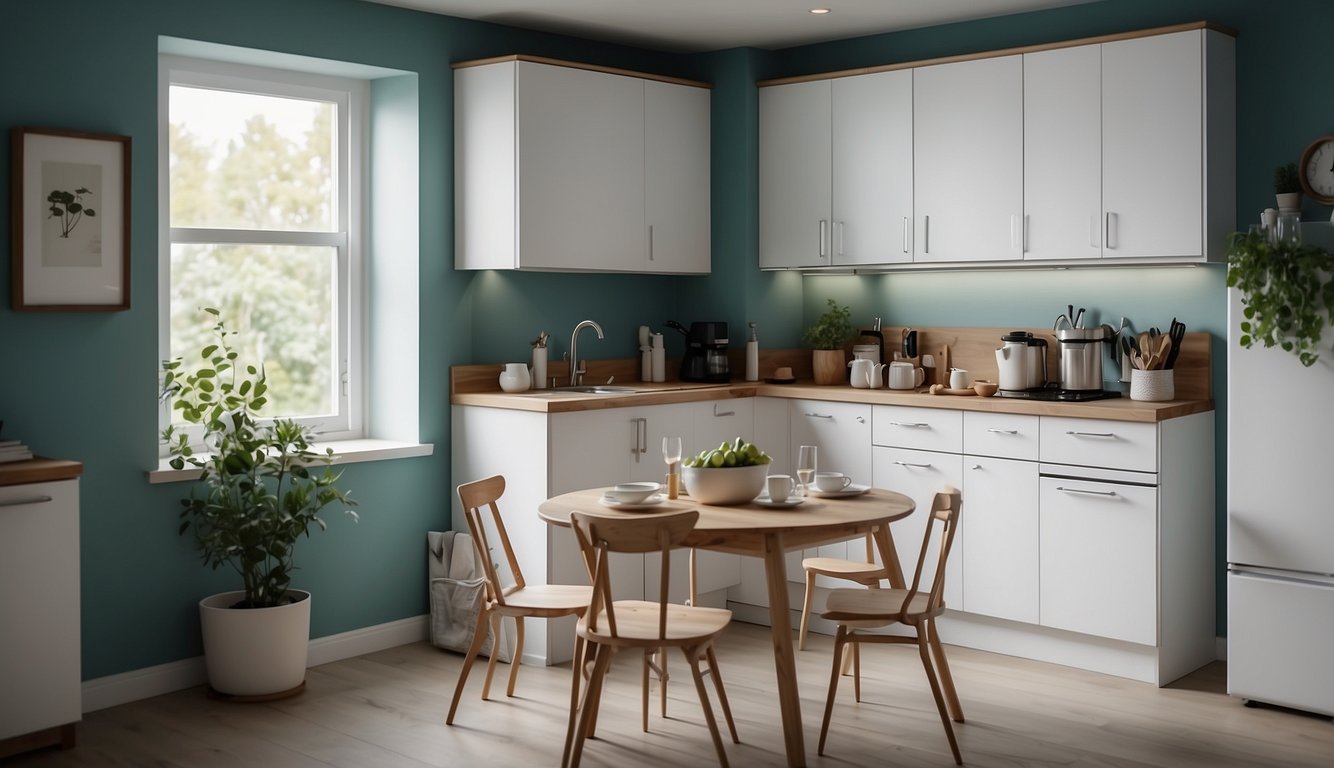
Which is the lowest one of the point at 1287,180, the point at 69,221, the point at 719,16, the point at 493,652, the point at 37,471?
the point at 493,652

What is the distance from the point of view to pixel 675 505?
3.79 metres

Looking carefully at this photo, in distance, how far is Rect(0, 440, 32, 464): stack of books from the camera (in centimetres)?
384

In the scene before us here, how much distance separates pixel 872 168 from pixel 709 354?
3.62 ft

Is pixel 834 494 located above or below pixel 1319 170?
below

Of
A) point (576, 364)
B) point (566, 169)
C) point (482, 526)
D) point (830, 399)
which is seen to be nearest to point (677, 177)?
point (566, 169)

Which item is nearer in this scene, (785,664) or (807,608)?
(785,664)

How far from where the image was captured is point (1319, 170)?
455 centimetres

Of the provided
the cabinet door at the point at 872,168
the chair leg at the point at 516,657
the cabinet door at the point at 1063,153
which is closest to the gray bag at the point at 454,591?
the chair leg at the point at 516,657

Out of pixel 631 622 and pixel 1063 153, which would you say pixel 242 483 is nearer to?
pixel 631 622

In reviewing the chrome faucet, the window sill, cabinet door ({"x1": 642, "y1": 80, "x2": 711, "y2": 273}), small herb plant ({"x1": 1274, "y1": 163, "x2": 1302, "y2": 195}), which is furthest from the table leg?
small herb plant ({"x1": 1274, "y1": 163, "x2": 1302, "y2": 195})

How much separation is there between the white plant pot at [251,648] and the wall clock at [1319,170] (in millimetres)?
3866

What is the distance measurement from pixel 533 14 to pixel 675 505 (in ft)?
8.00

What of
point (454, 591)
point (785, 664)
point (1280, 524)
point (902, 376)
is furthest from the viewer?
point (902, 376)

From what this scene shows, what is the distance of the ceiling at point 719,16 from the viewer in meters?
5.06
